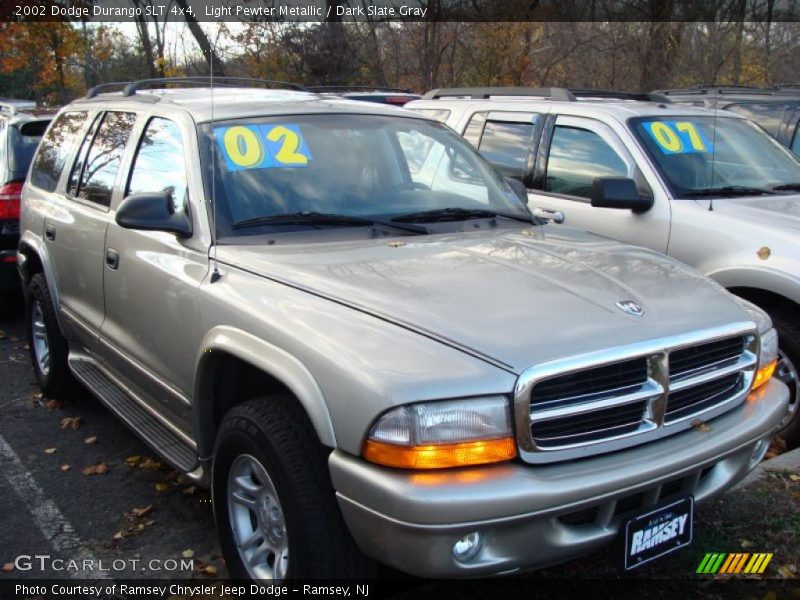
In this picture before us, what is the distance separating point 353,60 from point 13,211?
1319 centimetres

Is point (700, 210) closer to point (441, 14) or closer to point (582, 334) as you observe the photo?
point (582, 334)

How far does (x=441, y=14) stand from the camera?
17562mm

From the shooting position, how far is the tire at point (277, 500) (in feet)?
8.27

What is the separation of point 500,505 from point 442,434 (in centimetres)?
Answer: 26

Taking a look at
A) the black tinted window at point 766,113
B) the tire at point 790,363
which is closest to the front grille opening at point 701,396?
the tire at point 790,363

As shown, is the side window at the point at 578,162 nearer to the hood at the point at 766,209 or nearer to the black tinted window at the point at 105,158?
the hood at the point at 766,209

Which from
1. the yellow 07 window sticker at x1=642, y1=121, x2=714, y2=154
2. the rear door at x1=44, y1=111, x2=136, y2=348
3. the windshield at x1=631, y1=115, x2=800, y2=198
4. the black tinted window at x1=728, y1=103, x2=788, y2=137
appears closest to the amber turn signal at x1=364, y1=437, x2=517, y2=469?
the rear door at x1=44, y1=111, x2=136, y2=348

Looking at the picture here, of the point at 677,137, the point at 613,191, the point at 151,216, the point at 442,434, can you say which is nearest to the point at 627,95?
the point at 677,137

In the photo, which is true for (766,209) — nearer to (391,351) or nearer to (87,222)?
(391,351)

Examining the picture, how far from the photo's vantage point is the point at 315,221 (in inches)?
138

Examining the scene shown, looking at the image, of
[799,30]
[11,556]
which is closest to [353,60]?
[799,30]

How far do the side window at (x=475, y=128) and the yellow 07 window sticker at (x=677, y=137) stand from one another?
1451mm

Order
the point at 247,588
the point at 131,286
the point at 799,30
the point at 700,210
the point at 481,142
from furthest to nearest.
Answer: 1. the point at 799,30
2. the point at 481,142
3. the point at 700,210
4. the point at 131,286
5. the point at 247,588

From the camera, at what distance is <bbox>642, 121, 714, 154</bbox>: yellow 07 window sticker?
544 cm
